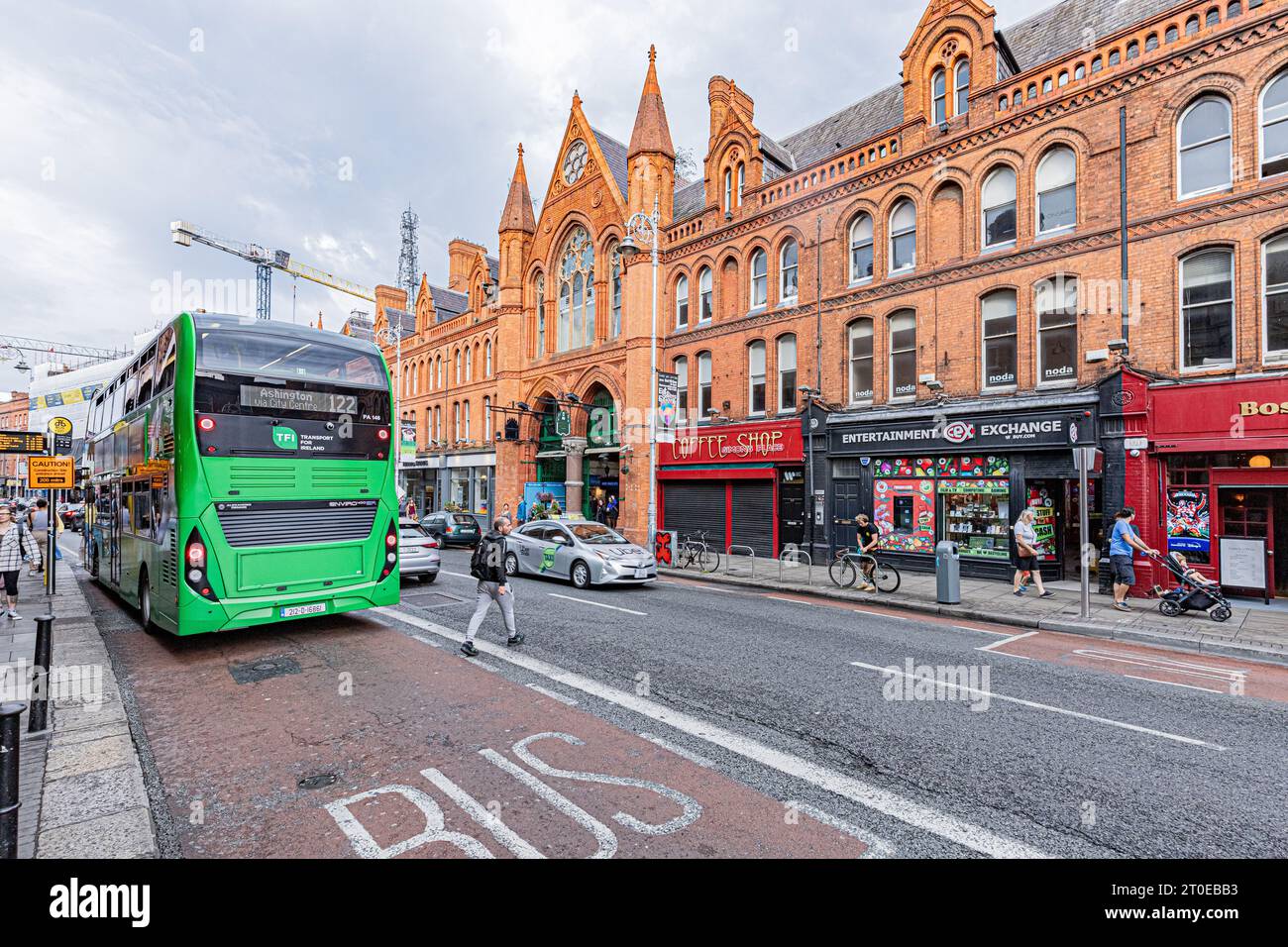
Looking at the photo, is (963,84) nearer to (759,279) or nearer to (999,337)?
(999,337)

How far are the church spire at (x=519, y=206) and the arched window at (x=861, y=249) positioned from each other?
708 inches

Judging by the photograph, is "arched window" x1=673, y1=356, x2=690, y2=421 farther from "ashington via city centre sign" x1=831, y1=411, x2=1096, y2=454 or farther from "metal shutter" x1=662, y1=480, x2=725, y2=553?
"ashington via city centre sign" x1=831, y1=411, x2=1096, y2=454

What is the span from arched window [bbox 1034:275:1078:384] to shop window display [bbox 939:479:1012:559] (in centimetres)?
284

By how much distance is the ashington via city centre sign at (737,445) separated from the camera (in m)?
19.4

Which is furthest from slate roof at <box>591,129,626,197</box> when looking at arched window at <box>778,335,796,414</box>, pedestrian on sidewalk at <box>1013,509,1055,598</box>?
pedestrian on sidewalk at <box>1013,509,1055,598</box>

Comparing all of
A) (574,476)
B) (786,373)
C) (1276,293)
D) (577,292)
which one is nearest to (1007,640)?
(1276,293)

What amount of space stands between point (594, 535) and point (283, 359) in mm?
7995

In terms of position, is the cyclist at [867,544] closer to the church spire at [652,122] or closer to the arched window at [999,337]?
the arched window at [999,337]

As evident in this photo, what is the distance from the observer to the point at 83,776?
169 inches

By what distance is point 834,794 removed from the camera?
168 inches

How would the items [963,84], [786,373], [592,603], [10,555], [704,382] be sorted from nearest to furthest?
[10,555]
[592,603]
[963,84]
[786,373]
[704,382]

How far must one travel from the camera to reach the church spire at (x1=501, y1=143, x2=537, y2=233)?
102 ft

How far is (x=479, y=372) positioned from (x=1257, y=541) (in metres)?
31.0

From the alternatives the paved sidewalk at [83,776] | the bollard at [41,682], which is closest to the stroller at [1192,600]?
the paved sidewalk at [83,776]
